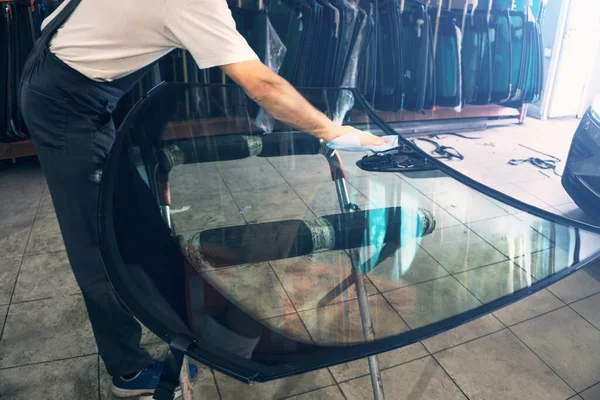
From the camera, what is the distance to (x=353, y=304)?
25.1 inches

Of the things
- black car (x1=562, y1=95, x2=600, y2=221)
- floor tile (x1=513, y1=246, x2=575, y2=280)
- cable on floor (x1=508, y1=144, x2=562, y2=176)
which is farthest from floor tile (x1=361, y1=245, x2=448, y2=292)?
cable on floor (x1=508, y1=144, x2=562, y2=176)

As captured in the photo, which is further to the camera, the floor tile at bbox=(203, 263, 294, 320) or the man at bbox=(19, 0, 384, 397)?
the man at bbox=(19, 0, 384, 397)

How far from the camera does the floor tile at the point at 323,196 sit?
85cm

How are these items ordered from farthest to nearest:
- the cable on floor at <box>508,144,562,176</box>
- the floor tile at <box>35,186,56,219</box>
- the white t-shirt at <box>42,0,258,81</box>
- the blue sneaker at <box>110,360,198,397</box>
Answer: the cable on floor at <box>508,144,562,176</box>, the floor tile at <box>35,186,56,219</box>, the blue sneaker at <box>110,360,198,397</box>, the white t-shirt at <box>42,0,258,81</box>

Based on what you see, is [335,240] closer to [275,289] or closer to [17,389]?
[275,289]

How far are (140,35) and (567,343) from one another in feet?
5.26

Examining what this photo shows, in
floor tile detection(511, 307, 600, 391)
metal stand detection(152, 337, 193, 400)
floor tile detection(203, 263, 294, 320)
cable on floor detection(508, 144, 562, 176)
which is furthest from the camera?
cable on floor detection(508, 144, 562, 176)

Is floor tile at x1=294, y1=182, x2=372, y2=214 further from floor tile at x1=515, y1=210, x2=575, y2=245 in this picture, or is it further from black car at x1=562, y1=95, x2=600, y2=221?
black car at x1=562, y1=95, x2=600, y2=221

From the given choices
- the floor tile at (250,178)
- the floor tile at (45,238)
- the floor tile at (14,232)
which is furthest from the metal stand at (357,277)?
the floor tile at (14,232)

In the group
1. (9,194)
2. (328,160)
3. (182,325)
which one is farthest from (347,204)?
(9,194)

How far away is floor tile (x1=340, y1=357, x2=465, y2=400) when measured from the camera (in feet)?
4.22

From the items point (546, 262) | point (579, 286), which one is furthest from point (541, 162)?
point (546, 262)

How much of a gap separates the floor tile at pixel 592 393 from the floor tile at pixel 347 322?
1.07m

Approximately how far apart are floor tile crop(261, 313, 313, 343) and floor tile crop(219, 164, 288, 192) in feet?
1.17
